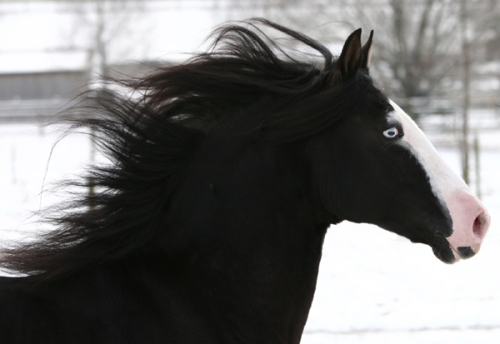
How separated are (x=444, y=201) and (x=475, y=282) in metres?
3.82

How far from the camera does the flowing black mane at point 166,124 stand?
219 cm

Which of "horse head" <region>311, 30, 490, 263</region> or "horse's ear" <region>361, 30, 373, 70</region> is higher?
"horse's ear" <region>361, 30, 373, 70</region>

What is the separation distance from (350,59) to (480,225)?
778 millimetres

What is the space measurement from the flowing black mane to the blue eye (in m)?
0.16

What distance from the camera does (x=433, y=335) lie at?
173 inches

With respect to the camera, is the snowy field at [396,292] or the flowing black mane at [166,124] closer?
the flowing black mane at [166,124]

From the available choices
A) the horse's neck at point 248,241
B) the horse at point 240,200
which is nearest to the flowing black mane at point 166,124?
the horse at point 240,200

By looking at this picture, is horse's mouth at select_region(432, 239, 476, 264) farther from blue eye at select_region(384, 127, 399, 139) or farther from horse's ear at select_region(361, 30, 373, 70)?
horse's ear at select_region(361, 30, 373, 70)

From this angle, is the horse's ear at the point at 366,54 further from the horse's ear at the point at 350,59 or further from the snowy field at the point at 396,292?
the snowy field at the point at 396,292

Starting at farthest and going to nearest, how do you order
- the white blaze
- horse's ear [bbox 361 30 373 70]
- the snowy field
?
the snowy field → horse's ear [bbox 361 30 373 70] → the white blaze

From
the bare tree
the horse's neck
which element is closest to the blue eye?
the horse's neck

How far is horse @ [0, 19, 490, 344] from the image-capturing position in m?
2.11

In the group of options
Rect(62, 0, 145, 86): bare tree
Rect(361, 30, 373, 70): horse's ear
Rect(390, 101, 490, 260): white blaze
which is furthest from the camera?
Rect(62, 0, 145, 86): bare tree

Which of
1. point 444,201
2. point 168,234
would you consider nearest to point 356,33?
point 444,201
